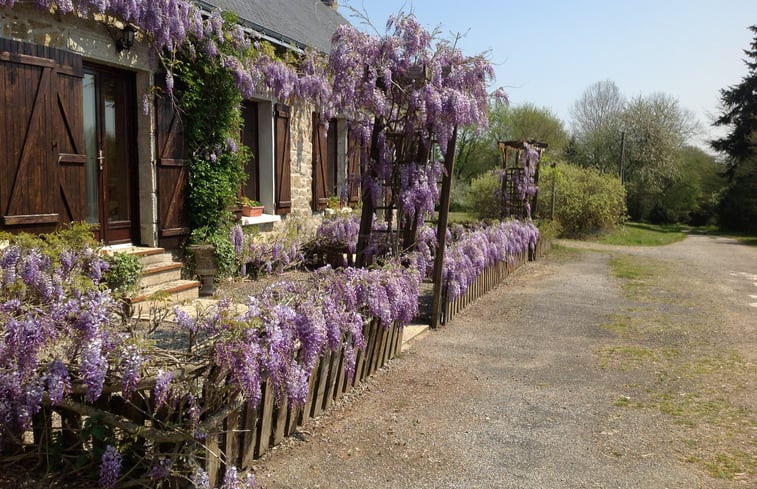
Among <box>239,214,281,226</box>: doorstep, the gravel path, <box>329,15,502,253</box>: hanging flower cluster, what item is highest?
<box>329,15,502,253</box>: hanging flower cluster

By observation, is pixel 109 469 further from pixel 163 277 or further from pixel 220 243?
pixel 220 243

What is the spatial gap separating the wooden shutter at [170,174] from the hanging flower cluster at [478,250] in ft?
10.3

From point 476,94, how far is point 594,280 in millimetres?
5298

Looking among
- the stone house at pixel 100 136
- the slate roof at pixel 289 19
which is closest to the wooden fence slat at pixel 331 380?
the stone house at pixel 100 136

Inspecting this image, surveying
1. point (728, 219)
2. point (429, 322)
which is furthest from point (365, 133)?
point (728, 219)

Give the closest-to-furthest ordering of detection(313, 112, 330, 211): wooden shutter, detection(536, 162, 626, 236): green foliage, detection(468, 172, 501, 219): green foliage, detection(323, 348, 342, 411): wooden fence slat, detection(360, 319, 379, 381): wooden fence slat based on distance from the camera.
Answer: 1. detection(323, 348, 342, 411): wooden fence slat
2. detection(360, 319, 379, 381): wooden fence slat
3. detection(313, 112, 330, 211): wooden shutter
4. detection(536, 162, 626, 236): green foliage
5. detection(468, 172, 501, 219): green foliage

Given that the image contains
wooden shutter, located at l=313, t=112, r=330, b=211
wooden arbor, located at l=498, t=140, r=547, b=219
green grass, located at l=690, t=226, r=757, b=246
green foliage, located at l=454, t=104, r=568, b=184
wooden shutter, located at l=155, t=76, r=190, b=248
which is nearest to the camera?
wooden shutter, located at l=155, t=76, r=190, b=248

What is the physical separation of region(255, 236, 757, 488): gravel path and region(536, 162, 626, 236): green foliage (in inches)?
425

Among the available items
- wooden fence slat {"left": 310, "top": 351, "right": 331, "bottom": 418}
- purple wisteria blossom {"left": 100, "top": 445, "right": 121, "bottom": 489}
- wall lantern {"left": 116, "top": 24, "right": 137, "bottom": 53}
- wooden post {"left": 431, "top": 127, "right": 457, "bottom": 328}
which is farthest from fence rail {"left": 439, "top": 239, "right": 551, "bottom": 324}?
purple wisteria blossom {"left": 100, "top": 445, "right": 121, "bottom": 489}

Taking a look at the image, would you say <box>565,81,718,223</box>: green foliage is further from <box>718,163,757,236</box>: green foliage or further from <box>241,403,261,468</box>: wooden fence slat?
<box>241,403,261,468</box>: wooden fence slat

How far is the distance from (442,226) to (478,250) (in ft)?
5.30

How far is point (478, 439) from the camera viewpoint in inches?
142

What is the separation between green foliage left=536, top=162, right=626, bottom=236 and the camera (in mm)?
18250

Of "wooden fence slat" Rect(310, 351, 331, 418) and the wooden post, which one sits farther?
the wooden post
